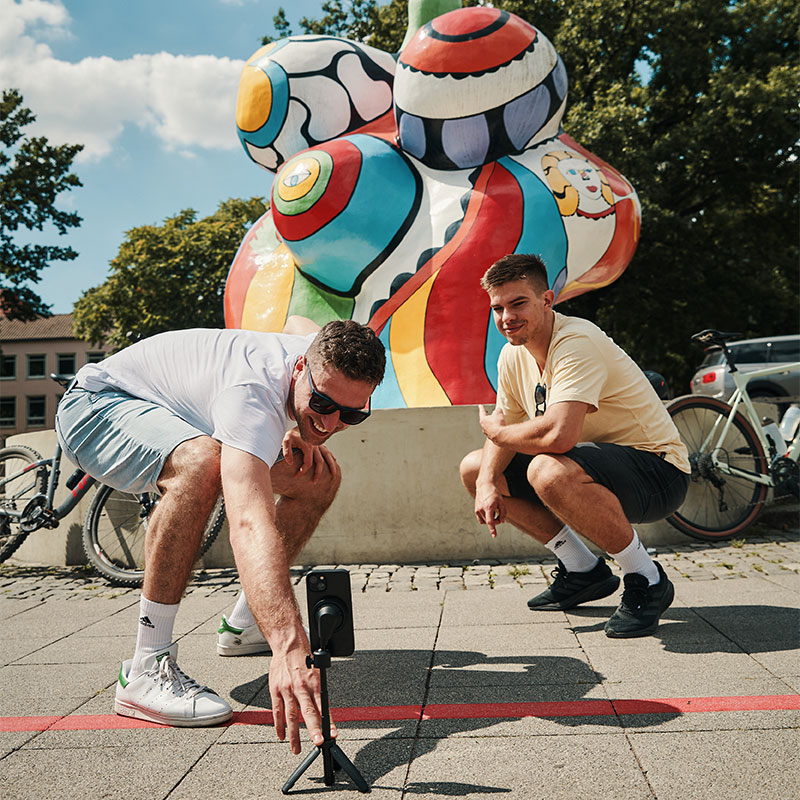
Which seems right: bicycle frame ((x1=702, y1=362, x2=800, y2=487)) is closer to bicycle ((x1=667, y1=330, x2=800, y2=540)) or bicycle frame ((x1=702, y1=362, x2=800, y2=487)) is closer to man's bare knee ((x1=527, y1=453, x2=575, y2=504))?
bicycle ((x1=667, y1=330, x2=800, y2=540))

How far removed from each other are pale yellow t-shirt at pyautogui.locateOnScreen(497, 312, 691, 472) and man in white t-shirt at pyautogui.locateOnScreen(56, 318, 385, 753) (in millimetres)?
1107

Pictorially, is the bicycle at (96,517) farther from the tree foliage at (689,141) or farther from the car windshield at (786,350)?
the car windshield at (786,350)

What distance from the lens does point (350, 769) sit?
2141mm

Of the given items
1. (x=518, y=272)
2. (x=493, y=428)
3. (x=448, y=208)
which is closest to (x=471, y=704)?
(x=493, y=428)

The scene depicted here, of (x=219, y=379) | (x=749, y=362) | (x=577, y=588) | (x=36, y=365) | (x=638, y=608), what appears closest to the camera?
(x=219, y=379)

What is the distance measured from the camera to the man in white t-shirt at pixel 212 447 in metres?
2.34

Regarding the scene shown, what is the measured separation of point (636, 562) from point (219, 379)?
A: 197 cm

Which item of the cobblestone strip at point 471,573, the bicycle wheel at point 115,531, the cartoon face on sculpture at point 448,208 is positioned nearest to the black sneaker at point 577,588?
the cobblestone strip at point 471,573

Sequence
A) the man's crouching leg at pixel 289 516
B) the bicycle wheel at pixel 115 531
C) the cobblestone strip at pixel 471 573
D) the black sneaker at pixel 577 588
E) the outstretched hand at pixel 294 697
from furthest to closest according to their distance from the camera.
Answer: the bicycle wheel at pixel 115 531 < the cobblestone strip at pixel 471 573 < the black sneaker at pixel 577 588 < the man's crouching leg at pixel 289 516 < the outstretched hand at pixel 294 697

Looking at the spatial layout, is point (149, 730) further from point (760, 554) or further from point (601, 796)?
point (760, 554)

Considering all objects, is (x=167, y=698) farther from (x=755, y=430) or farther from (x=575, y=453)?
(x=755, y=430)

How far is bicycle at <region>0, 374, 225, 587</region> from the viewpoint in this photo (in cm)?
537

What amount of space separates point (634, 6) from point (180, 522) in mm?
18641

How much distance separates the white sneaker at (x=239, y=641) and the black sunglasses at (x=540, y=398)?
160cm
